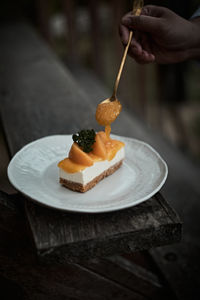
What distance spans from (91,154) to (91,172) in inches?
2.4

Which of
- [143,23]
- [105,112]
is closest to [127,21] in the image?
[143,23]

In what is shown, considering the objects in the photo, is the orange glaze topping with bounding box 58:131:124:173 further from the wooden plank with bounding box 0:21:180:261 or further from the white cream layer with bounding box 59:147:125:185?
the wooden plank with bounding box 0:21:180:261

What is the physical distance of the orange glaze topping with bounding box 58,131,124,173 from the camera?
1.12m

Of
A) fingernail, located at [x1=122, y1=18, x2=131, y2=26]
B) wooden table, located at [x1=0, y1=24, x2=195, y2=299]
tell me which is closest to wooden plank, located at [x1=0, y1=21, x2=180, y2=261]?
wooden table, located at [x1=0, y1=24, x2=195, y2=299]

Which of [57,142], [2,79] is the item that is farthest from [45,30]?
[57,142]

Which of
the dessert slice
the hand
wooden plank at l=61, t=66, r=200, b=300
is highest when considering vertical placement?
the hand

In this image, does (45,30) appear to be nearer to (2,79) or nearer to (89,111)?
(2,79)

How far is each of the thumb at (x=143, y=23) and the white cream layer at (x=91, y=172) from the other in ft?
1.56

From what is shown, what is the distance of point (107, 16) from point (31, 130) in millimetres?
4293

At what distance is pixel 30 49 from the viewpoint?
303 centimetres

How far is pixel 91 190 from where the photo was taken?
3.66ft

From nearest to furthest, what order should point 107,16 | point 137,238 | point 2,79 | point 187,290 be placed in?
point 137,238, point 187,290, point 2,79, point 107,16

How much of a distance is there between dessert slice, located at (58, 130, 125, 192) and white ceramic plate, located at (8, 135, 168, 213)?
0.02 m

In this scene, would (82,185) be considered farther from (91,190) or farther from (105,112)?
(105,112)
